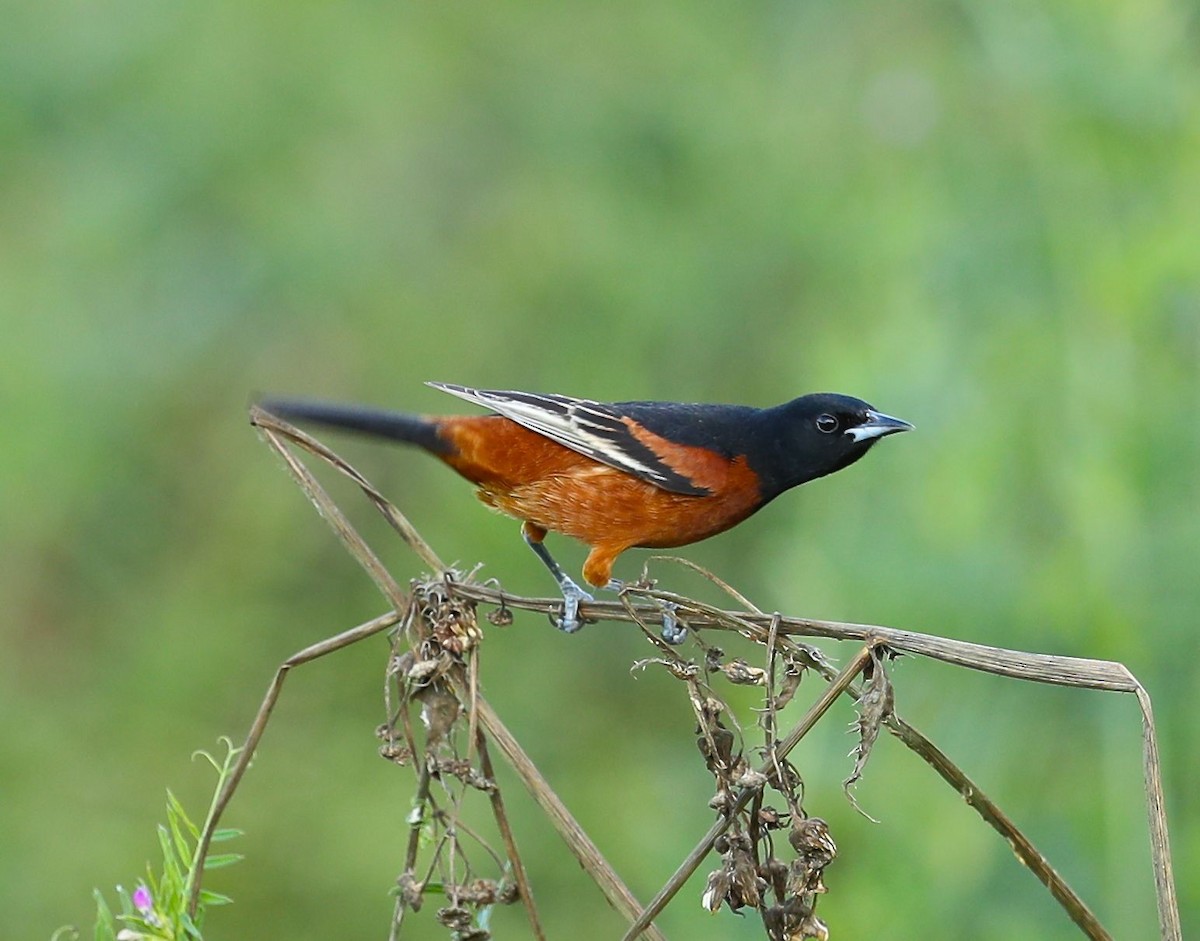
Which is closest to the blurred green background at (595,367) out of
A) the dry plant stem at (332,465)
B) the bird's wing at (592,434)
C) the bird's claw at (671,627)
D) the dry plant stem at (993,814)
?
the bird's wing at (592,434)

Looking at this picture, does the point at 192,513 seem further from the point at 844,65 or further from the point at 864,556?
the point at 844,65

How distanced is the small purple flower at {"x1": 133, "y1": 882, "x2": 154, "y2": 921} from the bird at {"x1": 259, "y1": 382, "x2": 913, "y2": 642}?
192 centimetres

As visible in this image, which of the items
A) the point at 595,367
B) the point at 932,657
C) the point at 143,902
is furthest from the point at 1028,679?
the point at 595,367

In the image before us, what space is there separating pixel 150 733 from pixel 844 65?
582 cm

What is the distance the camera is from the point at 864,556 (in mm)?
4938

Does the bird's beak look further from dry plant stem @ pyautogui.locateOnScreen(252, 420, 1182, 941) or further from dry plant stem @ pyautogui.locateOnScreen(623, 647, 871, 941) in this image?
dry plant stem @ pyautogui.locateOnScreen(623, 647, 871, 941)

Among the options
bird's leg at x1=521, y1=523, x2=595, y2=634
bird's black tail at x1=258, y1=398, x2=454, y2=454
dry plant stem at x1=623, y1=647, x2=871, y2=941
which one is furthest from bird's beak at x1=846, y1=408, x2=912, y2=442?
dry plant stem at x1=623, y1=647, x2=871, y2=941

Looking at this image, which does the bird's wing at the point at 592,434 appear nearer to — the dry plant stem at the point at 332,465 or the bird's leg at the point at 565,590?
the bird's leg at the point at 565,590

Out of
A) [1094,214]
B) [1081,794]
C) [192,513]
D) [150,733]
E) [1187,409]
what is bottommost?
[150,733]

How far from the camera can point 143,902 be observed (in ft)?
7.57

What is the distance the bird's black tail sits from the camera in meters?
3.00

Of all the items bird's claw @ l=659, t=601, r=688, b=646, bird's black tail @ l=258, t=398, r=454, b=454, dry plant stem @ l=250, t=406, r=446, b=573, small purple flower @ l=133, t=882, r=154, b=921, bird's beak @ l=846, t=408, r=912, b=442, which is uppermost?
bird's beak @ l=846, t=408, r=912, b=442

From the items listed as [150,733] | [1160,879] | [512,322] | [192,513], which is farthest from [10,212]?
[1160,879]

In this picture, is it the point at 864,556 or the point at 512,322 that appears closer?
the point at 864,556
